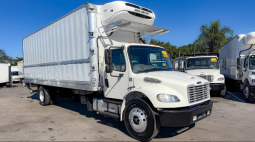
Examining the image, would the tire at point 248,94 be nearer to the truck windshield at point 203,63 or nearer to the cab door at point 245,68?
the cab door at point 245,68

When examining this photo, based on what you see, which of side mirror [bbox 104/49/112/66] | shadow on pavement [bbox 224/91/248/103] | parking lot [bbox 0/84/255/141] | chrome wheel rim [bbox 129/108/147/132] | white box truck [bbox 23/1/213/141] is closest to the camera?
white box truck [bbox 23/1/213/141]

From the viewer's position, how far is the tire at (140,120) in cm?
409

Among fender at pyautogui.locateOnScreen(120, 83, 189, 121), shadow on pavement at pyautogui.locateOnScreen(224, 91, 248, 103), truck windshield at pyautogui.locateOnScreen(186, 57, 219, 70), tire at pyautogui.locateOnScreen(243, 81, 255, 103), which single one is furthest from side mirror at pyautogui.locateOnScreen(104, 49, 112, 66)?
shadow on pavement at pyautogui.locateOnScreen(224, 91, 248, 103)

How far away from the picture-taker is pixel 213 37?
25953 millimetres

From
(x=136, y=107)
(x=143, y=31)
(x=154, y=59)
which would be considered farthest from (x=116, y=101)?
(x=143, y=31)

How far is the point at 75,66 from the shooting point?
638cm

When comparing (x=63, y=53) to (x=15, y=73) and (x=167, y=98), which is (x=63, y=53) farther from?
(x=15, y=73)

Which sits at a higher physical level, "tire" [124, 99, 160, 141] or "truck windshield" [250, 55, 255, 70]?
"truck windshield" [250, 55, 255, 70]

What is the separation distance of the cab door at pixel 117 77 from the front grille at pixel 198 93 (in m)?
1.61

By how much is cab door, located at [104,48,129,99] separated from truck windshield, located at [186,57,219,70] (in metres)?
7.14

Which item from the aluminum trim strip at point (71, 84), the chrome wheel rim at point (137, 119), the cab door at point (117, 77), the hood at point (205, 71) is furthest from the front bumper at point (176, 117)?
the hood at point (205, 71)

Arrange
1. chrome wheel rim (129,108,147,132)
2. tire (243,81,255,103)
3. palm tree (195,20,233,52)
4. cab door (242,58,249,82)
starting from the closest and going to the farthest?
1. chrome wheel rim (129,108,147,132)
2. tire (243,81,255,103)
3. cab door (242,58,249,82)
4. palm tree (195,20,233,52)

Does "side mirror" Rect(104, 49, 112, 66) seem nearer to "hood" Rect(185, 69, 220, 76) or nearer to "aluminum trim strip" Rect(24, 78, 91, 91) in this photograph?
"aluminum trim strip" Rect(24, 78, 91, 91)

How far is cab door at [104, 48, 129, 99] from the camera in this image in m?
4.94
